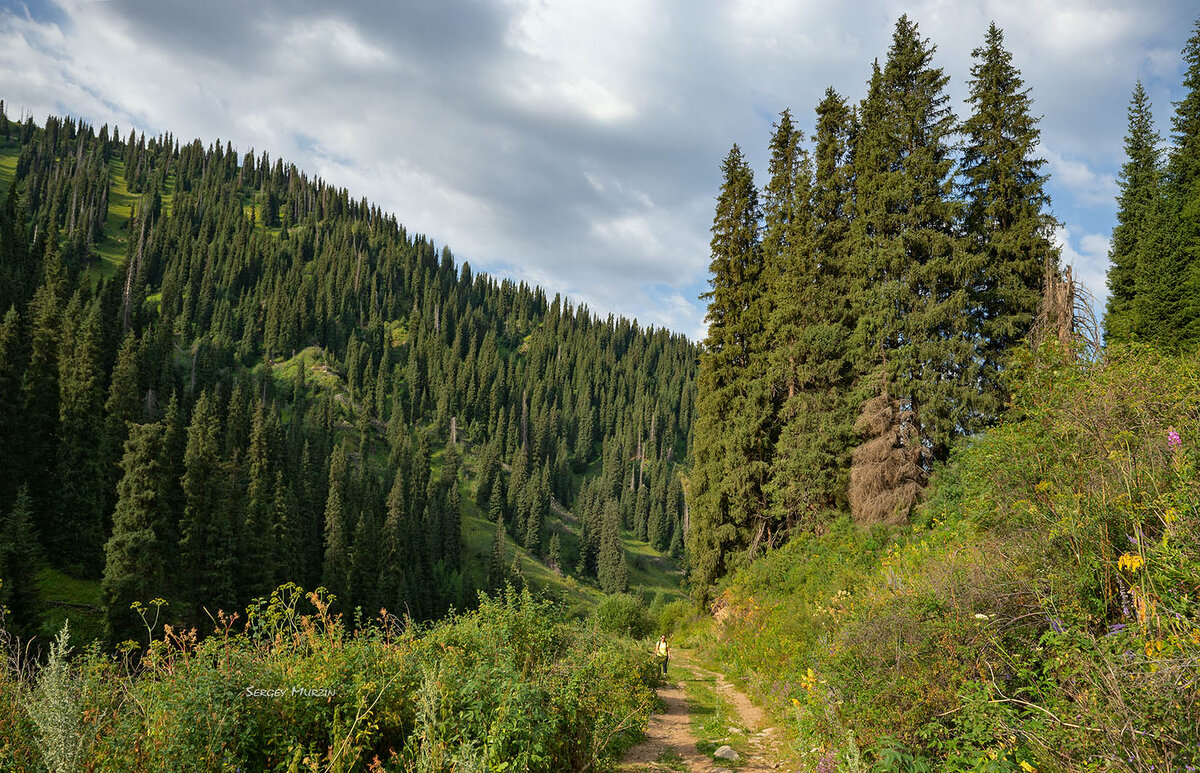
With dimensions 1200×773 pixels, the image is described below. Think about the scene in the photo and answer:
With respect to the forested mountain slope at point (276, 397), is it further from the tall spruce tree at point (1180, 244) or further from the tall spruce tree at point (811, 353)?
the tall spruce tree at point (1180, 244)

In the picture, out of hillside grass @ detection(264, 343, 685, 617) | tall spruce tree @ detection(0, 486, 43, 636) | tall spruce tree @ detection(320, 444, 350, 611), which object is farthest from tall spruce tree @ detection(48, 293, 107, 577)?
hillside grass @ detection(264, 343, 685, 617)

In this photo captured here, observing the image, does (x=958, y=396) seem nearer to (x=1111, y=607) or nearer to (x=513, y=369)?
(x=1111, y=607)

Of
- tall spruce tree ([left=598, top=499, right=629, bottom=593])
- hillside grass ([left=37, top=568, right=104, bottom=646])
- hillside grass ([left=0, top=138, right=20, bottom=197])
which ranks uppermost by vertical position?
hillside grass ([left=0, top=138, right=20, bottom=197])

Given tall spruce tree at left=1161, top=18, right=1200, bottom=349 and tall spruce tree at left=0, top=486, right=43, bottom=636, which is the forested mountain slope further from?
tall spruce tree at left=1161, top=18, right=1200, bottom=349

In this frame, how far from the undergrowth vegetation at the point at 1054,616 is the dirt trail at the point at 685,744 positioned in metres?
0.75

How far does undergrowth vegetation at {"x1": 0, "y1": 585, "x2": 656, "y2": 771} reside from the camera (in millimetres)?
4055

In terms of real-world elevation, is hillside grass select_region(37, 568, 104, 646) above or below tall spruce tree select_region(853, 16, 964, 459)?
below

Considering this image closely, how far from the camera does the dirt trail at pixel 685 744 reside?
8.06m

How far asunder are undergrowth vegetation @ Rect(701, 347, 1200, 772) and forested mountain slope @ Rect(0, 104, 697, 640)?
17.6m

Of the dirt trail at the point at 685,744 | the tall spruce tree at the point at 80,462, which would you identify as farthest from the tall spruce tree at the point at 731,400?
the tall spruce tree at the point at 80,462

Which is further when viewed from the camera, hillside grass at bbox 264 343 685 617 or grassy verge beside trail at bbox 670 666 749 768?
hillside grass at bbox 264 343 685 617

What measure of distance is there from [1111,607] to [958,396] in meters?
10.0

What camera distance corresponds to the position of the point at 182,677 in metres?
4.74

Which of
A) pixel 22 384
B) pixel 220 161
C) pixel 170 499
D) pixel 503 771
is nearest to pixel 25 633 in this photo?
pixel 170 499
